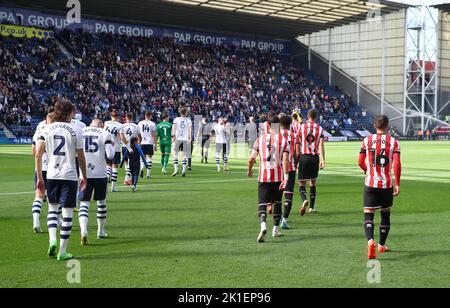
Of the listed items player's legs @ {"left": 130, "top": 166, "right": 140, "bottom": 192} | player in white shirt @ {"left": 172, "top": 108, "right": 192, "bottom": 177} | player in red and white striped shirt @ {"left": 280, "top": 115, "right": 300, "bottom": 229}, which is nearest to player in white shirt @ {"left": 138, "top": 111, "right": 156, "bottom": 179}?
player in white shirt @ {"left": 172, "top": 108, "right": 192, "bottom": 177}

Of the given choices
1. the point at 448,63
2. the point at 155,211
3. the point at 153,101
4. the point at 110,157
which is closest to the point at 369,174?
the point at 110,157

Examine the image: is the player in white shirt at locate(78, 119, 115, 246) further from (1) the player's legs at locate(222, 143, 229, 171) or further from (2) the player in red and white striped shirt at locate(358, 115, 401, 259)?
(1) the player's legs at locate(222, 143, 229, 171)

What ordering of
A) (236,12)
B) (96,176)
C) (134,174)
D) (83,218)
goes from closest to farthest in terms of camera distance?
(83,218) → (96,176) → (134,174) → (236,12)

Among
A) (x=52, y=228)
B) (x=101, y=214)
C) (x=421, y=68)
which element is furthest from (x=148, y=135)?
(x=421, y=68)

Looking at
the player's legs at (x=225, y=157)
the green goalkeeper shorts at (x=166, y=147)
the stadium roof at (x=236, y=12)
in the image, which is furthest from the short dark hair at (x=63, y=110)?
the stadium roof at (x=236, y=12)

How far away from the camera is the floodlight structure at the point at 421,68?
6644 centimetres

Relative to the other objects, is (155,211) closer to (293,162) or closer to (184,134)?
(293,162)

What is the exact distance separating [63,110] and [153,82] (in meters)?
48.0

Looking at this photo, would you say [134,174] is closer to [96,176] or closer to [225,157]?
[96,176]

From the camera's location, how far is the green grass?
7.01 metres

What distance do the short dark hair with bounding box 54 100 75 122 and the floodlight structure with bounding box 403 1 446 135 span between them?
206ft

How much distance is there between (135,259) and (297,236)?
3.10 m

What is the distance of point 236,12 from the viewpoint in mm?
58719

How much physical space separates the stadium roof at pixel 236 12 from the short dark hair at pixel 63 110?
46294 millimetres
